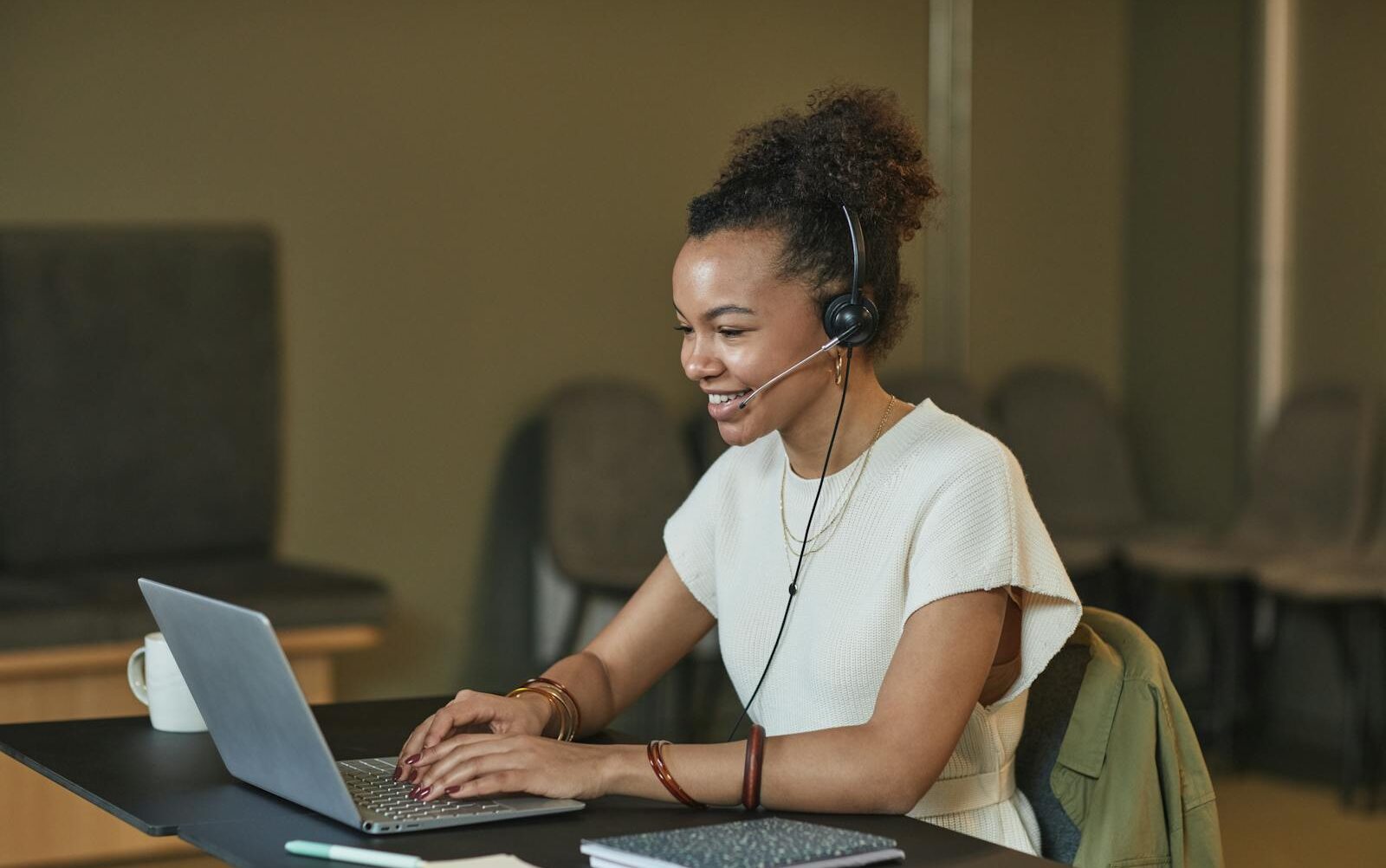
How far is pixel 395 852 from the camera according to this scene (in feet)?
4.41

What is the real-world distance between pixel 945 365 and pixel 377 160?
1.81 meters

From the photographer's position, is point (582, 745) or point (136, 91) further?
point (136, 91)

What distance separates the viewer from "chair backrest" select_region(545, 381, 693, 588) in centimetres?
432

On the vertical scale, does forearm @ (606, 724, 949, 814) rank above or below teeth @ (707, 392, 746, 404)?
Answer: below

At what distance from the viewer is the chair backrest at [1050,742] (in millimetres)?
1772

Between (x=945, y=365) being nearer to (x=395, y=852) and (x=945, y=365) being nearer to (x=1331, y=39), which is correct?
(x=1331, y=39)

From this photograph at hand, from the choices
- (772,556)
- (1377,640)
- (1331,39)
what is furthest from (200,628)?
(1331,39)

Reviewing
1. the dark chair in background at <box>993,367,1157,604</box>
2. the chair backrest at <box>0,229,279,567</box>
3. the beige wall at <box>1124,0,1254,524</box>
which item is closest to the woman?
the chair backrest at <box>0,229,279,567</box>

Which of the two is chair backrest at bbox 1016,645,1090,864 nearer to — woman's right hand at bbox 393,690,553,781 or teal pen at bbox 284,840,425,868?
woman's right hand at bbox 393,690,553,781

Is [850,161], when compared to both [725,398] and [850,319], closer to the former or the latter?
[850,319]

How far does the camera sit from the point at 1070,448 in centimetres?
516

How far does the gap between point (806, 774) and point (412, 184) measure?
118 inches

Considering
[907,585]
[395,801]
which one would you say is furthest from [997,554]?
[395,801]

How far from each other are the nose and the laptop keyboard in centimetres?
48
